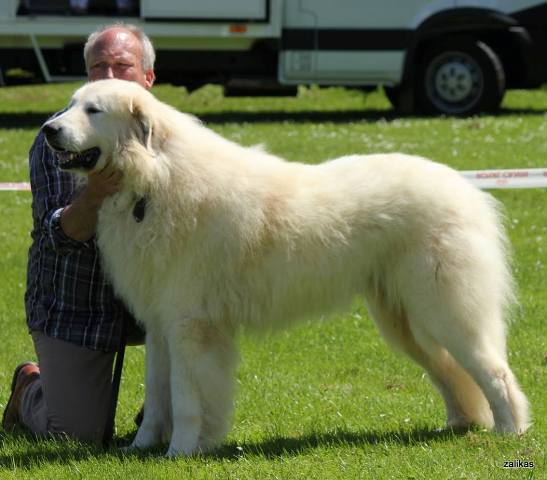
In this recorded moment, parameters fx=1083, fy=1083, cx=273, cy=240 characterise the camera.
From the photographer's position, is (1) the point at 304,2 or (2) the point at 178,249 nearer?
(2) the point at 178,249

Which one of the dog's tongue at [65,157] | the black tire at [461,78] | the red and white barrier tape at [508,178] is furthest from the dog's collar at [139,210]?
the black tire at [461,78]

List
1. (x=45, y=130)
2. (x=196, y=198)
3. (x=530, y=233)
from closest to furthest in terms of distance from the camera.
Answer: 1. (x=45, y=130)
2. (x=196, y=198)
3. (x=530, y=233)

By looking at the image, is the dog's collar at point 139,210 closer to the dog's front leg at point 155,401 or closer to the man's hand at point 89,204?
the man's hand at point 89,204

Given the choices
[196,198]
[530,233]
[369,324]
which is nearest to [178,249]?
[196,198]

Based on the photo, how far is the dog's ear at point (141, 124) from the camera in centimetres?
449

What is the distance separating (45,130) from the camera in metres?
4.35

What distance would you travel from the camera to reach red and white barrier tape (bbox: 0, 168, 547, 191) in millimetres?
7867

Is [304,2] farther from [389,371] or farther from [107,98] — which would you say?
[107,98]

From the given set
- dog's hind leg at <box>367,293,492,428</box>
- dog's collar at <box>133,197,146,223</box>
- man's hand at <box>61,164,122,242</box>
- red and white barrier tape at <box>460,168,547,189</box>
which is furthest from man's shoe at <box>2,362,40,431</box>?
red and white barrier tape at <box>460,168,547,189</box>

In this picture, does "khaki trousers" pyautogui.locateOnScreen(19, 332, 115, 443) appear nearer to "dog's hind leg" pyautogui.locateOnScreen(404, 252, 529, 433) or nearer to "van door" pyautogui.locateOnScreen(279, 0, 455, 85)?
"dog's hind leg" pyautogui.locateOnScreen(404, 252, 529, 433)

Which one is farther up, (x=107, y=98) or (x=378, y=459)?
(x=107, y=98)

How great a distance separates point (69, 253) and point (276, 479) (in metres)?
1.51

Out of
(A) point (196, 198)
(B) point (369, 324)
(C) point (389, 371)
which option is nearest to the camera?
(A) point (196, 198)

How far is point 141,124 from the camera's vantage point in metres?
4.52
